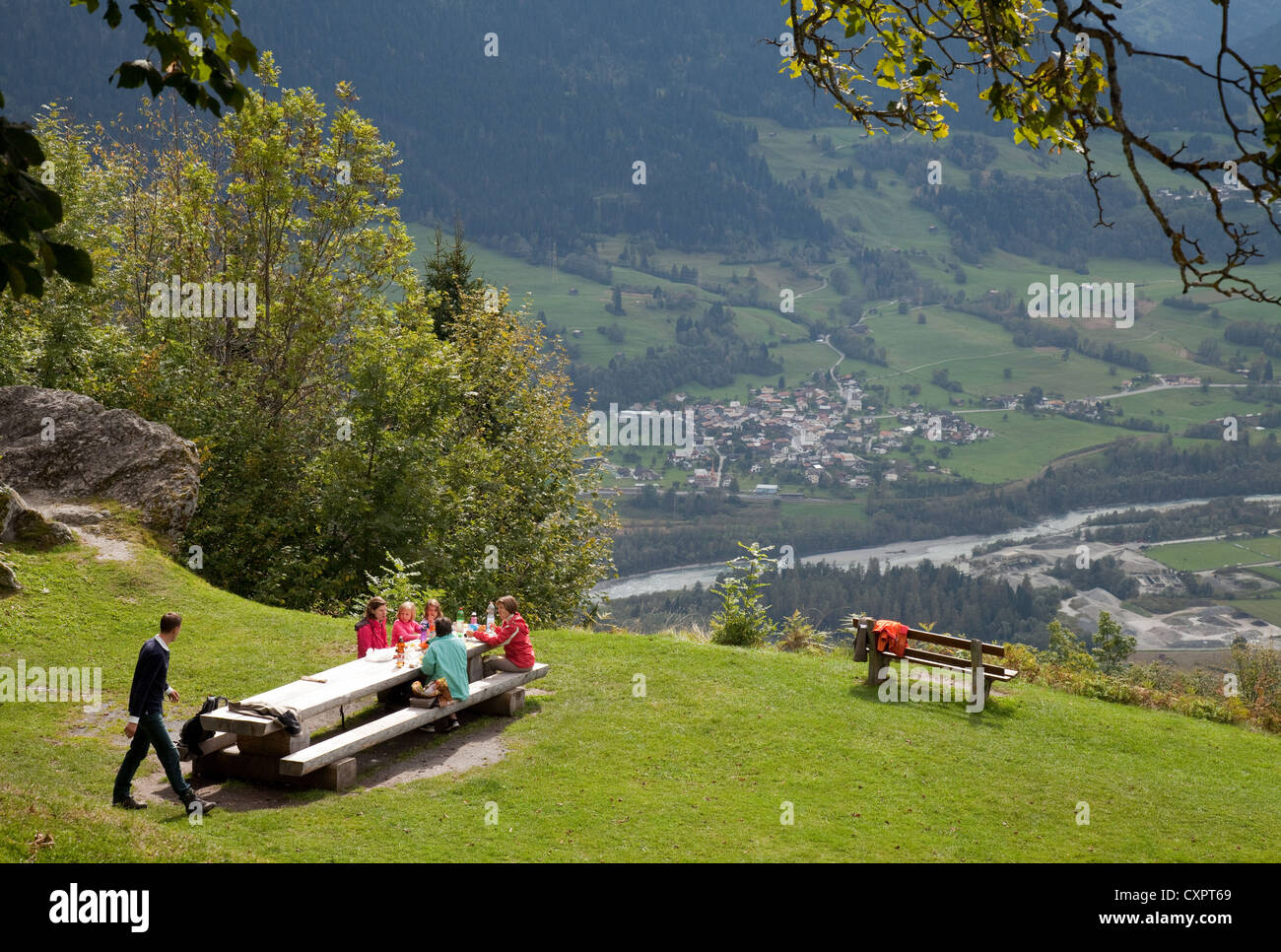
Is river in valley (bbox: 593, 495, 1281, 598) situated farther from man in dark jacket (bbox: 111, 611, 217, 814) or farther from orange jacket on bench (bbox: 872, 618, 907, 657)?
man in dark jacket (bbox: 111, 611, 217, 814)

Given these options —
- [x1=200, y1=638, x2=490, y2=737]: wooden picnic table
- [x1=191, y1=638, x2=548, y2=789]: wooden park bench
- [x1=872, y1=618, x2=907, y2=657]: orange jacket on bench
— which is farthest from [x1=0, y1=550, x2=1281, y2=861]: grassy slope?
[x1=200, y1=638, x2=490, y2=737]: wooden picnic table

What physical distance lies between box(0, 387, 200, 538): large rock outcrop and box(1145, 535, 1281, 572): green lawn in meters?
174

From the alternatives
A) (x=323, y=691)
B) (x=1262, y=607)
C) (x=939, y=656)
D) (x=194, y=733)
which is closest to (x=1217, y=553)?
(x=1262, y=607)

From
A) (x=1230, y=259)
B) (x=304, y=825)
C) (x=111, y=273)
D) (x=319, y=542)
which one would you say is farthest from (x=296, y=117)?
(x=1230, y=259)

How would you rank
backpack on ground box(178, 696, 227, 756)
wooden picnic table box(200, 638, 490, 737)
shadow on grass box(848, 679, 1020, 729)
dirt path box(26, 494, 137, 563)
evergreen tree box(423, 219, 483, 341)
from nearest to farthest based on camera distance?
wooden picnic table box(200, 638, 490, 737) → backpack on ground box(178, 696, 227, 756) → shadow on grass box(848, 679, 1020, 729) → dirt path box(26, 494, 137, 563) → evergreen tree box(423, 219, 483, 341)

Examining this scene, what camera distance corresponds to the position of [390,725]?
11312 mm

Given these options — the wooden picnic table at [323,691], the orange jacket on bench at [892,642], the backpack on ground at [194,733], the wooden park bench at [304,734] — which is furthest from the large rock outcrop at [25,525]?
the orange jacket on bench at [892,642]

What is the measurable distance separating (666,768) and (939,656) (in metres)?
5.60

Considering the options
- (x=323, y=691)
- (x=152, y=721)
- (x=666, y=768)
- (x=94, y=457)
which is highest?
(x=94, y=457)

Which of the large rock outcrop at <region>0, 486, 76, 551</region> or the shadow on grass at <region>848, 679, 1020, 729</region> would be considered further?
the large rock outcrop at <region>0, 486, 76, 551</region>

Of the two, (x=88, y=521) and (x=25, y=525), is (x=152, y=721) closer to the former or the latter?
(x=25, y=525)

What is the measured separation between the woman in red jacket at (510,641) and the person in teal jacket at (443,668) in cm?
103

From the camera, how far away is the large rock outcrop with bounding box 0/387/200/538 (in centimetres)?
1889
